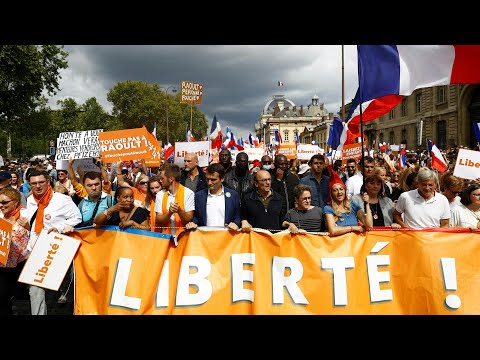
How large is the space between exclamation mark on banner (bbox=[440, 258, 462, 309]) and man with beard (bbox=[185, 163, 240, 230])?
228 centimetres

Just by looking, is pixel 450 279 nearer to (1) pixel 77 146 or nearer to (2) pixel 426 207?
(2) pixel 426 207

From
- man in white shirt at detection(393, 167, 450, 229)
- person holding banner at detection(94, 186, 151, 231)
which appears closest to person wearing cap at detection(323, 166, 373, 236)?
man in white shirt at detection(393, 167, 450, 229)

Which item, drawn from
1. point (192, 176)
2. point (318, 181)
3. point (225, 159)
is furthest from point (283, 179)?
point (192, 176)

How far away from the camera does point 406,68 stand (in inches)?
209

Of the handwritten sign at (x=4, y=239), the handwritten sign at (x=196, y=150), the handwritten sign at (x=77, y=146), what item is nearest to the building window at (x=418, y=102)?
the handwritten sign at (x=196, y=150)

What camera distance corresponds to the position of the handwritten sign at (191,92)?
14.3 meters

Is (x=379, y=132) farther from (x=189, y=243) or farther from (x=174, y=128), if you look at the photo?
(x=189, y=243)

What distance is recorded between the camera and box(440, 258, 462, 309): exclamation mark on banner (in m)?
4.31

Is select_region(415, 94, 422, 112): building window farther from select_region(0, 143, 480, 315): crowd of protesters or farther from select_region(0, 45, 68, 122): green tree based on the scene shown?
select_region(0, 143, 480, 315): crowd of protesters
